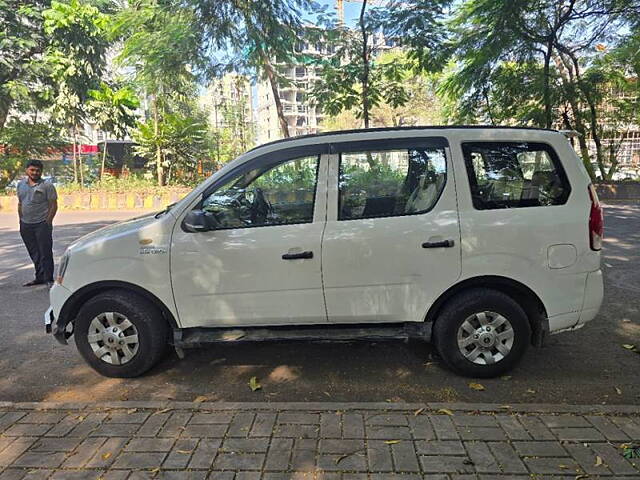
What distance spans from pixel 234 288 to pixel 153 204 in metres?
15.3

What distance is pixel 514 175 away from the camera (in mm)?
3824

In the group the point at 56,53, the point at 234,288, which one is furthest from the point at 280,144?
the point at 56,53

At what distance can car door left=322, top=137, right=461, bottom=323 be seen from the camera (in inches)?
145

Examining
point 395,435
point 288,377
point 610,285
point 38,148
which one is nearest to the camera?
point 395,435

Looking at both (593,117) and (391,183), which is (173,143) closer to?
(593,117)

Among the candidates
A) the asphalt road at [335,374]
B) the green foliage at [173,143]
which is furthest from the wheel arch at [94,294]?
the green foliage at [173,143]

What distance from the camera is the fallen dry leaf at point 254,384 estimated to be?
3734 millimetres

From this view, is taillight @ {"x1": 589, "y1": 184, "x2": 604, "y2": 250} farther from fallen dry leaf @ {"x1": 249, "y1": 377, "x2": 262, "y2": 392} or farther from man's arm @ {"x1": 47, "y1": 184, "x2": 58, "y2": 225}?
man's arm @ {"x1": 47, "y1": 184, "x2": 58, "y2": 225}

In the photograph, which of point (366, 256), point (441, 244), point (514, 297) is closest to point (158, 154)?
point (366, 256)

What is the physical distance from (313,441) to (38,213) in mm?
5793

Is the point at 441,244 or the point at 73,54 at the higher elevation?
the point at 73,54

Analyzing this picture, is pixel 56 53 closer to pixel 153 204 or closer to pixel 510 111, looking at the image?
pixel 153 204

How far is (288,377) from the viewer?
3.92m

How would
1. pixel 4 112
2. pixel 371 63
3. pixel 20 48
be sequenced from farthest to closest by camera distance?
pixel 4 112
pixel 20 48
pixel 371 63
